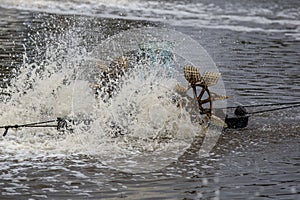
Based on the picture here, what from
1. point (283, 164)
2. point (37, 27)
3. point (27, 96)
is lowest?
point (283, 164)

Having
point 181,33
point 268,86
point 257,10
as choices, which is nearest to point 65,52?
point 268,86

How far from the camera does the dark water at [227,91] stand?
10.7 metres

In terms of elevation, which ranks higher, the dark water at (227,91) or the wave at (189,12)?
the wave at (189,12)

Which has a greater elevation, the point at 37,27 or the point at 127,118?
the point at 37,27

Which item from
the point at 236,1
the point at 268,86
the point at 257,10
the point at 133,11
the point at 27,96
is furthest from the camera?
the point at 236,1

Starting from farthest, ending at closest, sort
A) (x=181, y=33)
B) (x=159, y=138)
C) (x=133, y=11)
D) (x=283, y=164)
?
(x=133, y=11)
(x=181, y=33)
(x=159, y=138)
(x=283, y=164)

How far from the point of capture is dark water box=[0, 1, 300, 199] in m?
10.7

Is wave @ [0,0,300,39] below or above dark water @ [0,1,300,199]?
above

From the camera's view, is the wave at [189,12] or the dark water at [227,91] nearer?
the dark water at [227,91]

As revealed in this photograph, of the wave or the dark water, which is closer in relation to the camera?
the dark water

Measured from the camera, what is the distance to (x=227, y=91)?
18.5 metres

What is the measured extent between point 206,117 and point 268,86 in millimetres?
5433

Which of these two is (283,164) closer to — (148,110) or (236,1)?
(148,110)

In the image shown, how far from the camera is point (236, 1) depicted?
4678 centimetres
